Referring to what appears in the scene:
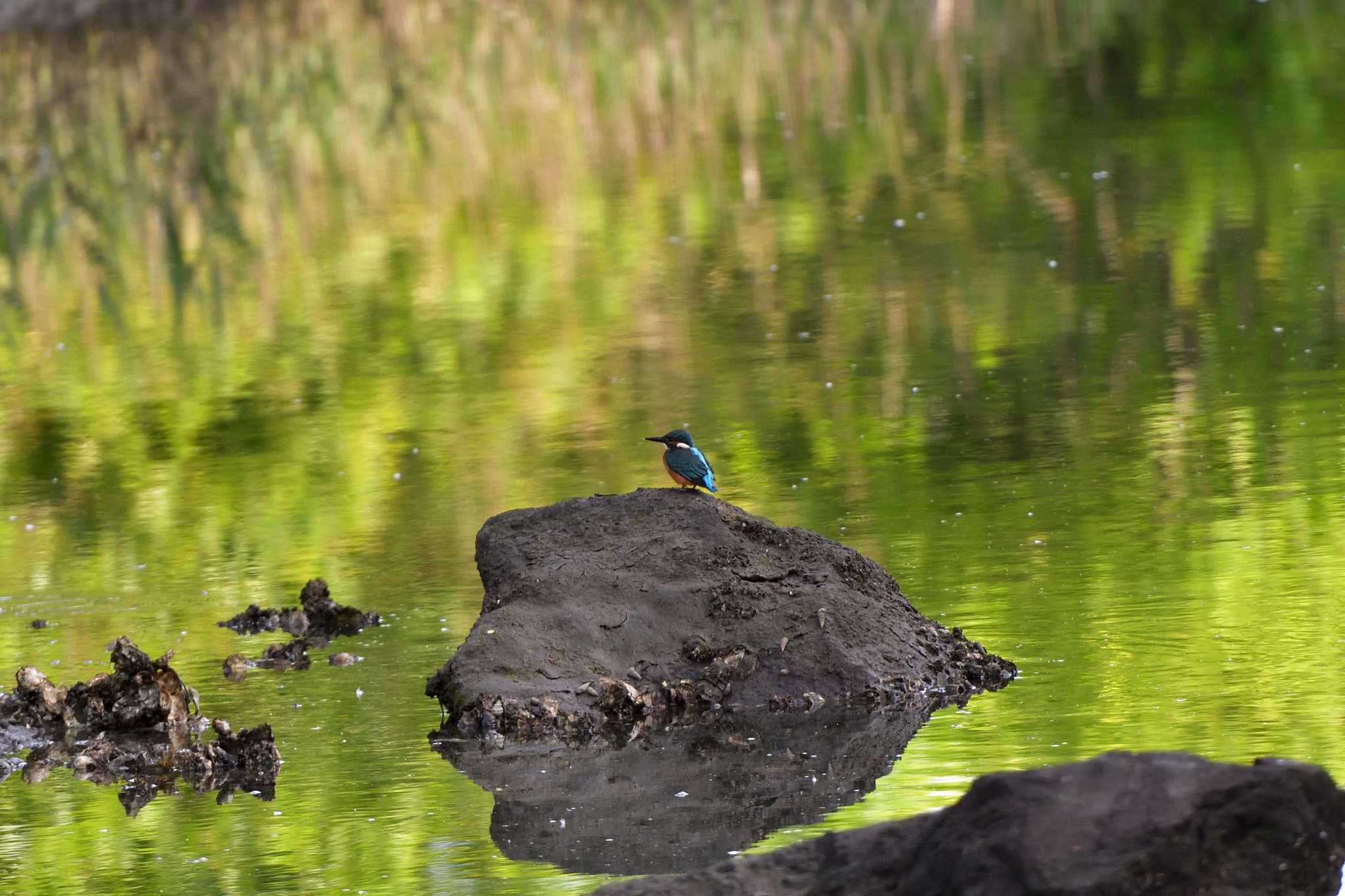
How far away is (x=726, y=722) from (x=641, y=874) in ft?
4.61

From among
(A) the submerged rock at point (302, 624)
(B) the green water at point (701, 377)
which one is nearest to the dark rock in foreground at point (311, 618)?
(A) the submerged rock at point (302, 624)

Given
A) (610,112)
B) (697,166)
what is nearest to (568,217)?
(697,166)

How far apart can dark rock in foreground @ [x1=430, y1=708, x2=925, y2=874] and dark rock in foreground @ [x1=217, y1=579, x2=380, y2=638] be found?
5.07 feet

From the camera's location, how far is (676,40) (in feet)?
101

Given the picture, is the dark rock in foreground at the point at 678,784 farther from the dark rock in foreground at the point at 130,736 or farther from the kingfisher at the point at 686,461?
the kingfisher at the point at 686,461

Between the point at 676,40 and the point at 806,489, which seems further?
the point at 676,40

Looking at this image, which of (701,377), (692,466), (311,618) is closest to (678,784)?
(692,466)

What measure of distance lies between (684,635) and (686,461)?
660 mm

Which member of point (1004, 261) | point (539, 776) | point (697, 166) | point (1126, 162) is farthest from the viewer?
point (697, 166)

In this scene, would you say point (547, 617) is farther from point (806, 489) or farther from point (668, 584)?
point (806, 489)

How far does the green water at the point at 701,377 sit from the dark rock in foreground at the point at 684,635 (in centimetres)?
29

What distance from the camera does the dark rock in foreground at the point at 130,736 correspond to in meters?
7.57

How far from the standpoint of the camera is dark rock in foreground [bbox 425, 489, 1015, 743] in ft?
24.9

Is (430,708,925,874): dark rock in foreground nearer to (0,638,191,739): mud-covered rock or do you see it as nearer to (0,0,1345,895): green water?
(0,0,1345,895): green water
